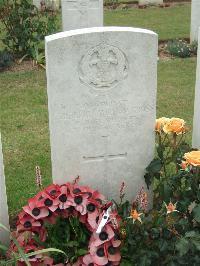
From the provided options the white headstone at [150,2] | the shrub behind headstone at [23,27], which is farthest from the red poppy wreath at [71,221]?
the white headstone at [150,2]

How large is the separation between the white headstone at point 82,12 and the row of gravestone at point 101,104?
4807mm

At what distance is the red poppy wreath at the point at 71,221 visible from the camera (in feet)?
10.9

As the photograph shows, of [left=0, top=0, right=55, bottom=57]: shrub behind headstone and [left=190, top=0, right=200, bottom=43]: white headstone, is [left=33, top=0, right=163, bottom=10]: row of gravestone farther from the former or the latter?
[left=190, top=0, right=200, bottom=43]: white headstone

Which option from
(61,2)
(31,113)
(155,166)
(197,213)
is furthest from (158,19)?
(197,213)

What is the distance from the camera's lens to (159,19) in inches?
488

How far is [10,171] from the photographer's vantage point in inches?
199

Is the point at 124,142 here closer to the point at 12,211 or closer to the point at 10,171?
the point at 12,211

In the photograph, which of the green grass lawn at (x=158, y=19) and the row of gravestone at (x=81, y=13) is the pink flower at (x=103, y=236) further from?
the green grass lawn at (x=158, y=19)

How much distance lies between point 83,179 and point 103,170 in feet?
0.52

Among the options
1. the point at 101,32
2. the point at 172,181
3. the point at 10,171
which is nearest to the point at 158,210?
the point at 172,181

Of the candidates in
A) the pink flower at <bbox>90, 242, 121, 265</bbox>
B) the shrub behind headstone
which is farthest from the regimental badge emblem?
the shrub behind headstone

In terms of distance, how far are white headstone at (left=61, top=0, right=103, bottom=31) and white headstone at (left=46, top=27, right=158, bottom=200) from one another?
4.81m

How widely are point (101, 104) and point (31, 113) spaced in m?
3.13

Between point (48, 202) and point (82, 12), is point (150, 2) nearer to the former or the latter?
point (82, 12)
